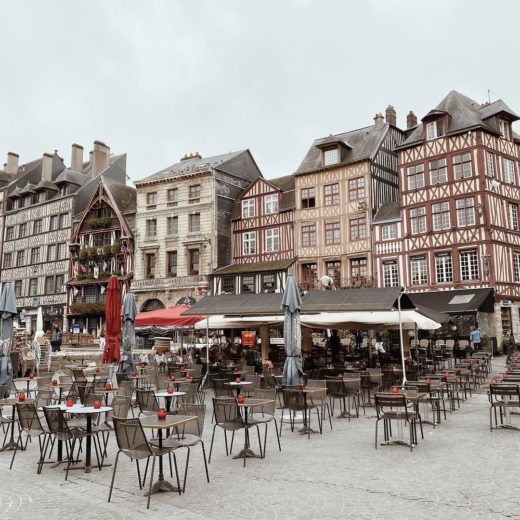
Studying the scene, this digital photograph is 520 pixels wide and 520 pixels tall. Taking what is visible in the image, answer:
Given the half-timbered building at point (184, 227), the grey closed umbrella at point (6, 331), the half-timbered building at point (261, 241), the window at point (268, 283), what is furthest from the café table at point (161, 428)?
the half-timbered building at point (184, 227)

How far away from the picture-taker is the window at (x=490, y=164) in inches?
938

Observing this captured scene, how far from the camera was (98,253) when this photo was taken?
33.9 m

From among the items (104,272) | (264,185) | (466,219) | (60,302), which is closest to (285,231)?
(264,185)

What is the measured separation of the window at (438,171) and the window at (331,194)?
495 cm

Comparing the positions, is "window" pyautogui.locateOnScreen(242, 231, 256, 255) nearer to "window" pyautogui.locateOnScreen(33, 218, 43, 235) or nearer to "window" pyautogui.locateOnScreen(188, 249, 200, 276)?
"window" pyautogui.locateOnScreen(188, 249, 200, 276)

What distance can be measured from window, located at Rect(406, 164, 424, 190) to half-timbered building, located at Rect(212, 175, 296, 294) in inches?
258

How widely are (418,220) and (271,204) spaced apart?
28.4 ft

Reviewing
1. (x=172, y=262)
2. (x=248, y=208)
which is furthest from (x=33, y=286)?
(x=248, y=208)

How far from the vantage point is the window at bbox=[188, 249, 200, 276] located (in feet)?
101

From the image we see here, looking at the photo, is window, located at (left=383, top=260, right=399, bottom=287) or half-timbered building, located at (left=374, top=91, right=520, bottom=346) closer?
half-timbered building, located at (left=374, top=91, right=520, bottom=346)

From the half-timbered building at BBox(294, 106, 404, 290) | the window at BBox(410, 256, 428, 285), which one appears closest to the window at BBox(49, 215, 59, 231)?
the half-timbered building at BBox(294, 106, 404, 290)

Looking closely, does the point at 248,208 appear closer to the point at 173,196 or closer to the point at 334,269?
the point at 173,196

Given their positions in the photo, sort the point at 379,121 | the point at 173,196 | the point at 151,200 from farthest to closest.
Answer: the point at 151,200 < the point at 173,196 < the point at 379,121

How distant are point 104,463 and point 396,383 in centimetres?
667
